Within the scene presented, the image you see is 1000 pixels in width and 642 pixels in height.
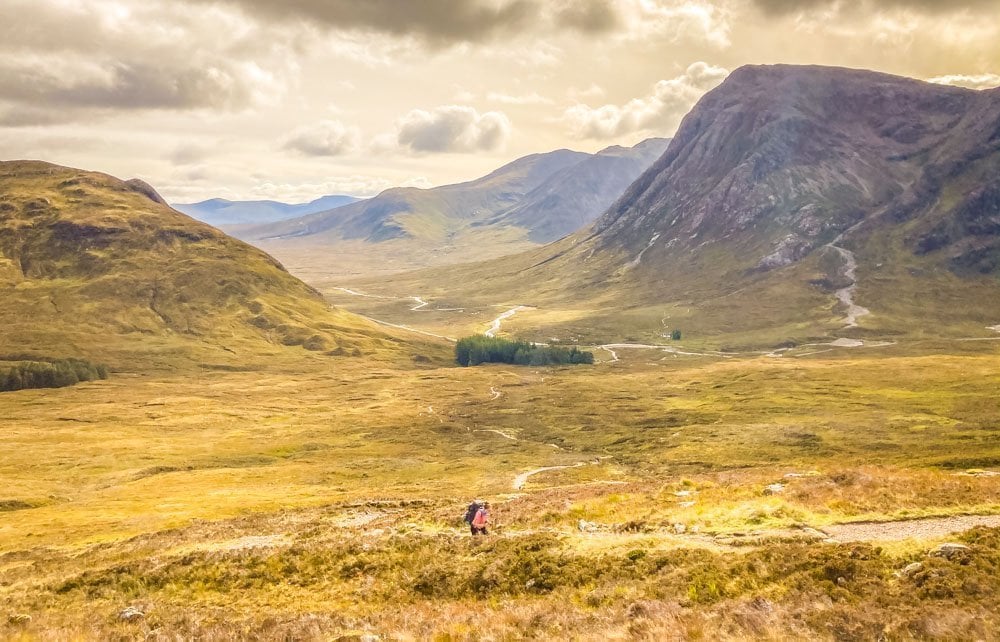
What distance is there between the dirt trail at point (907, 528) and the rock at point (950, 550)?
111 inches

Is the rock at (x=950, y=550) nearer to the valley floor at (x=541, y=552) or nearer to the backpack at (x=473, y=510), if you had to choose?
the valley floor at (x=541, y=552)

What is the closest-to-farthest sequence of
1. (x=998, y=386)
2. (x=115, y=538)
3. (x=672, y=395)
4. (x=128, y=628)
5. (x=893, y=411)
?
(x=128, y=628)
(x=115, y=538)
(x=893, y=411)
(x=998, y=386)
(x=672, y=395)

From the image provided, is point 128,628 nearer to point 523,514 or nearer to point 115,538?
point 523,514

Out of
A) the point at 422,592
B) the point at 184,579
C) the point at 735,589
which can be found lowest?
the point at 184,579

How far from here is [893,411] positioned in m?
129

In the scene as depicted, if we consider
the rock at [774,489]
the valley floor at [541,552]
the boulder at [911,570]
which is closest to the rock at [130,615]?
the valley floor at [541,552]

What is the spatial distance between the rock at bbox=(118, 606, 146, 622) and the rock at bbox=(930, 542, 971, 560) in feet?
103

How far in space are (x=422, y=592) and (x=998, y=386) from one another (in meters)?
165

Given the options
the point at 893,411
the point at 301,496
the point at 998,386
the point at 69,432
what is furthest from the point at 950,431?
the point at 69,432

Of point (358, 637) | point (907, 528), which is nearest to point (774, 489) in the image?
point (907, 528)

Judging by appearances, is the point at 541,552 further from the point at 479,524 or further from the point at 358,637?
the point at 358,637

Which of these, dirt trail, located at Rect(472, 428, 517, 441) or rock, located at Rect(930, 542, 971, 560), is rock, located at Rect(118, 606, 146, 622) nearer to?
rock, located at Rect(930, 542, 971, 560)

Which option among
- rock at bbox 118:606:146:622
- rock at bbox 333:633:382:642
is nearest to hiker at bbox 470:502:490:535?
rock at bbox 333:633:382:642

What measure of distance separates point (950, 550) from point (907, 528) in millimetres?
6026
